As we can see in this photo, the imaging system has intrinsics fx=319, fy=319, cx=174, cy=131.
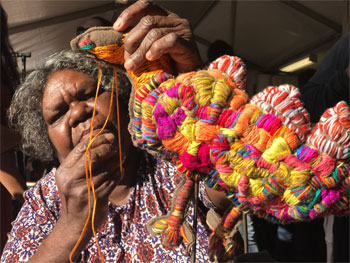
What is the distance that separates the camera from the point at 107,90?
0.85 metres

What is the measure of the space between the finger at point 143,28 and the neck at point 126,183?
1.54 feet

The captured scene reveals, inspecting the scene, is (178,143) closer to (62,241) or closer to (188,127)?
(188,127)

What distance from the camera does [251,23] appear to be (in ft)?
10.8

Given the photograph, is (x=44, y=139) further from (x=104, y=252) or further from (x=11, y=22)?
(x=11, y=22)

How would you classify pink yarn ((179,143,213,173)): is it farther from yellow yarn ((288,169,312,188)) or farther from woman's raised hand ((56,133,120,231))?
woman's raised hand ((56,133,120,231))

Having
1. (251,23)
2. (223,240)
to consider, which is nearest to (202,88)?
(223,240)

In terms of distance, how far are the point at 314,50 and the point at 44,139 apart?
291 cm

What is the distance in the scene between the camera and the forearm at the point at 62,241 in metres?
0.73

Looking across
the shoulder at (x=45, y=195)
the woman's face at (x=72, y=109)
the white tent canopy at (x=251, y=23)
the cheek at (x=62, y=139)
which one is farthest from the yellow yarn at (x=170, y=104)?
the white tent canopy at (x=251, y=23)

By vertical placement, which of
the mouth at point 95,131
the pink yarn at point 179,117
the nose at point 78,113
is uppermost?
the pink yarn at point 179,117

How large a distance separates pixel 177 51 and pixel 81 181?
0.36 meters

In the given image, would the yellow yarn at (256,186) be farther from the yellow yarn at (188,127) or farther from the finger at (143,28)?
the finger at (143,28)

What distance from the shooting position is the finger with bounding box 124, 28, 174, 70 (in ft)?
1.65

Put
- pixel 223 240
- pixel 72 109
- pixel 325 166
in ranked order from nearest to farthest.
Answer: pixel 325 166 → pixel 223 240 → pixel 72 109
